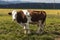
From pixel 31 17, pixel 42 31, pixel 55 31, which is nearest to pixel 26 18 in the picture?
pixel 31 17

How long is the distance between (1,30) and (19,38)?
323 cm

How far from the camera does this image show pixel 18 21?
16.3m

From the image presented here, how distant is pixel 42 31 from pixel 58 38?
1758 mm

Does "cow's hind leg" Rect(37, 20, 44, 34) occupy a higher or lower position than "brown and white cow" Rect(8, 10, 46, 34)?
lower

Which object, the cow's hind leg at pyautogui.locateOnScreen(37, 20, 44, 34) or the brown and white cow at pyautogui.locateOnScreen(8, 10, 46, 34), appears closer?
the brown and white cow at pyautogui.locateOnScreen(8, 10, 46, 34)

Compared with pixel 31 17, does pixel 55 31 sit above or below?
below

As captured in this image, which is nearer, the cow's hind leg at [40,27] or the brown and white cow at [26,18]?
the brown and white cow at [26,18]

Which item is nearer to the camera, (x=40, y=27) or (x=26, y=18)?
(x=26, y=18)

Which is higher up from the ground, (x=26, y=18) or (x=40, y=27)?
(x=26, y=18)

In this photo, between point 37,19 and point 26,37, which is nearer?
point 26,37

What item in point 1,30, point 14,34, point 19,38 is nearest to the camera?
point 19,38

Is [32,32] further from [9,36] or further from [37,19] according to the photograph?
[9,36]

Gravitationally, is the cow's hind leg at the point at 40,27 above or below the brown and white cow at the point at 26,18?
below

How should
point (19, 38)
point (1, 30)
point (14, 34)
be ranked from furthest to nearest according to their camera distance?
point (1, 30) → point (14, 34) → point (19, 38)
